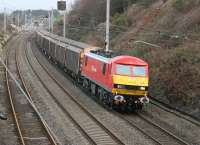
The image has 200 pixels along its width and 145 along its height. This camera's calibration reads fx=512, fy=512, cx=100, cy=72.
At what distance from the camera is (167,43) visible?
37.4m

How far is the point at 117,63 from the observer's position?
27.1 metres

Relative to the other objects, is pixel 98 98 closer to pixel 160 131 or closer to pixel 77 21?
pixel 160 131

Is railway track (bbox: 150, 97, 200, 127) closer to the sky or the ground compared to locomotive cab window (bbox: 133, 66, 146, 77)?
closer to the ground

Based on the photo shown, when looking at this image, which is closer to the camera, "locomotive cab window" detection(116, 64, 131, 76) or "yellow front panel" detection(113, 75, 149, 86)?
"yellow front panel" detection(113, 75, 149, 86)

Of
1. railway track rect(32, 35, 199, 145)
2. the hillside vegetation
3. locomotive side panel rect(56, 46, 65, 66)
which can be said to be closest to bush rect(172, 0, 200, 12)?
the hillside vegetation

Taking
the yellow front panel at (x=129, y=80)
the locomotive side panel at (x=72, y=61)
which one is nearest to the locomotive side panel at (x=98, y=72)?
the yellow front panel at (x=129, y=80)

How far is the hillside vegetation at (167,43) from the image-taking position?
28.0 m

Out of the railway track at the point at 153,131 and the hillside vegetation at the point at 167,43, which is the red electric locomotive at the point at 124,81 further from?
the hillside vegetation at the point at 167,43

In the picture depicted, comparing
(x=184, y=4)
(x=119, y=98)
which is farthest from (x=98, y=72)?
(x=184, y=4)

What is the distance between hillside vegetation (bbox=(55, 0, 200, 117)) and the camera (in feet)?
91.9

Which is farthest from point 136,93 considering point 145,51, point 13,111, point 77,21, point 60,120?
point 77,21

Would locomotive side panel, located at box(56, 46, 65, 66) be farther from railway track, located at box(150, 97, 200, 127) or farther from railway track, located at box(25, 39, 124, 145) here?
railway track, located at box(150, 97, 200, 127)

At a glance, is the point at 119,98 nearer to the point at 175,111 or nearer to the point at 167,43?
the point at 175,111

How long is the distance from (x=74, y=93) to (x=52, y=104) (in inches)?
189
